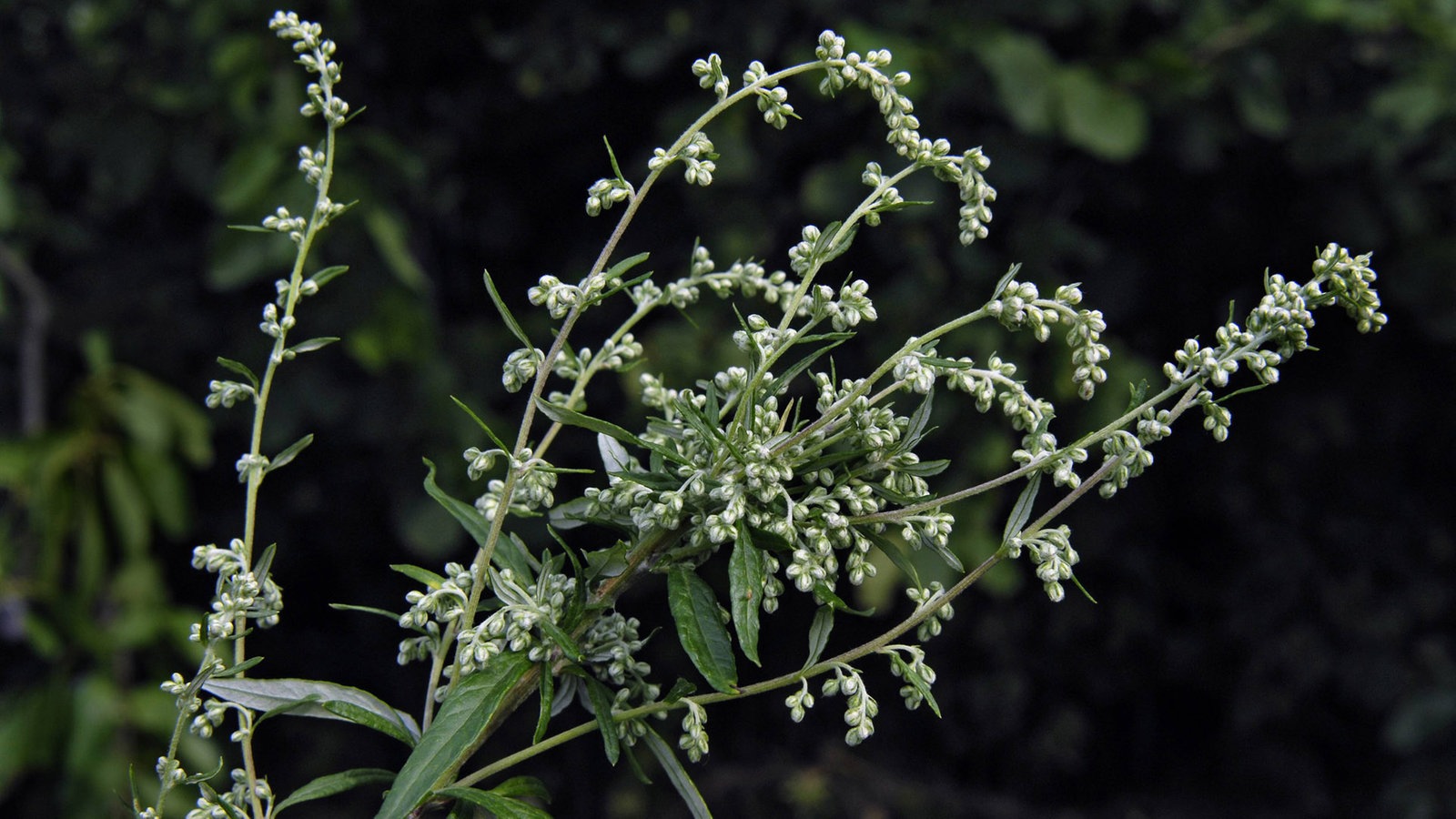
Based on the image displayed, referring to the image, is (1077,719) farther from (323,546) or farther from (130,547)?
(130,547)

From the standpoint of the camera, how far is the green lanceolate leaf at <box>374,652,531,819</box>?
0.49 m

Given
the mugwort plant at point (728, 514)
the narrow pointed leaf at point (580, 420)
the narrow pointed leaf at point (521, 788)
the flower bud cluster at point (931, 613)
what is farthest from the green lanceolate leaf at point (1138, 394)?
the narrow pointed leaf at point (521, 788)

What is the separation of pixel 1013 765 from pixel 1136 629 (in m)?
0.51

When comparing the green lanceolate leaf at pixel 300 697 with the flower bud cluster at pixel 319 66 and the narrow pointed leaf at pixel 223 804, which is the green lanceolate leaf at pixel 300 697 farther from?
the flower bud cluster at pixel 319 66

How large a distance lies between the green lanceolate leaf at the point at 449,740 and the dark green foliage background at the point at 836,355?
62.5 inches

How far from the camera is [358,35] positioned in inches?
99.3

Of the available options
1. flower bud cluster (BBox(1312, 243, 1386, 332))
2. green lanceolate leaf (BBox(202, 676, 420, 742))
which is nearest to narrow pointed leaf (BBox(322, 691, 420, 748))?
green lanceolate leaf (BBox(202, 676, 420, 742))

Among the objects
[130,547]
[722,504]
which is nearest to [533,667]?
[722,504]

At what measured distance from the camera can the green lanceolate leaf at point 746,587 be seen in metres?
0.50

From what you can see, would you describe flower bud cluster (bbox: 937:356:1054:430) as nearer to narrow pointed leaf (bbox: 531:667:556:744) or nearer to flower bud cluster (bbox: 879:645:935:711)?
flower bud cluster (bbox: 879:645:935:711)

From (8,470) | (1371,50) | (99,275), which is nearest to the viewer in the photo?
(8,470)

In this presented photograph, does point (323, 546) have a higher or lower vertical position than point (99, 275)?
lower

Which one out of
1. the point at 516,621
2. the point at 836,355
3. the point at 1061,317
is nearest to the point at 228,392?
the point at 516,621

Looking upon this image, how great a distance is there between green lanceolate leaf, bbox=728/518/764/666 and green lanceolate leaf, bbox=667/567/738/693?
21 millimetres
